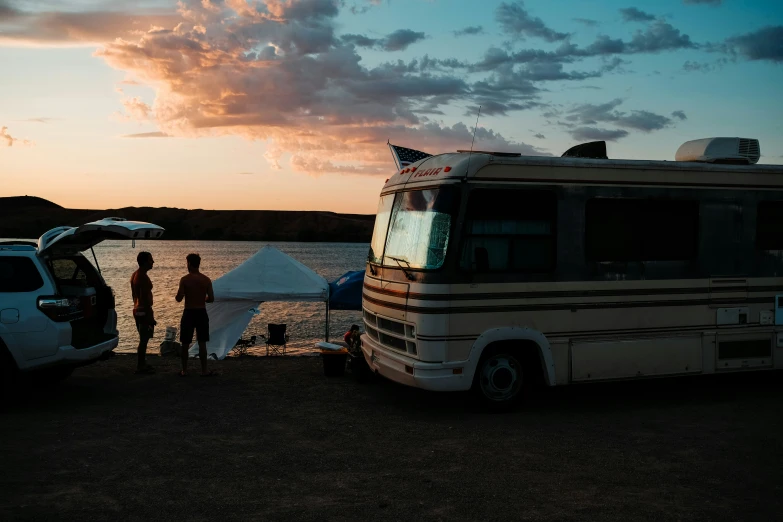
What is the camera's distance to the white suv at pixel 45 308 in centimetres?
932

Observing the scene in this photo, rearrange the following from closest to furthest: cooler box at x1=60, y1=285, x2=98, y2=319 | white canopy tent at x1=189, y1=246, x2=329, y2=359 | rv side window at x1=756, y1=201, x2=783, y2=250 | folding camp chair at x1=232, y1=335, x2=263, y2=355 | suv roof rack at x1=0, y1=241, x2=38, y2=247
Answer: suv roof rack at x1=0, y1=241, x2=38, y2=247
rv side window at x1=756, y1=201, x2=783, y2=250
cooler box at x1=60, y1=285, x2=98, y2=319
white canopy tent at x1=189, y1=246, x2=329, y2=359
folding camp chair at x1=232, y1=335, x2=263, y2=355

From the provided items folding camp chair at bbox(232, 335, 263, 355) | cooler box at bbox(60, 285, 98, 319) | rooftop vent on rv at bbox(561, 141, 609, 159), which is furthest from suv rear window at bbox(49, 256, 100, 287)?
folding camp chair at bbox(232, 335, 263, 355)

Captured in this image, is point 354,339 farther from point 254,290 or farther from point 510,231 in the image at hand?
point 254,290

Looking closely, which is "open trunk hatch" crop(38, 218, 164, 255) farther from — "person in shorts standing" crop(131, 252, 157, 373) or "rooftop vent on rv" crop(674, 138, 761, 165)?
"rooftop vent on rv" crop(674, 138, 761, 165)

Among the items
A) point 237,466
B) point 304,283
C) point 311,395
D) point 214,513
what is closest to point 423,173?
point 311,395

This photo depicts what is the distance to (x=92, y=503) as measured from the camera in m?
6.05

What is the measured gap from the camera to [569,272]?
30.7ft

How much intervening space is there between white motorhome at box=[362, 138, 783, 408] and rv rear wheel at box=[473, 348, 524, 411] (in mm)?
18

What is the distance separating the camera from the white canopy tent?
17062 millimetres

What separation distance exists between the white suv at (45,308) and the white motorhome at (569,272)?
4.02 metres

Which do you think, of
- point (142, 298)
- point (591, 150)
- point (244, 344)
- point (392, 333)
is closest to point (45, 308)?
point (142, 298)

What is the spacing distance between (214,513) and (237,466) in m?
1.32

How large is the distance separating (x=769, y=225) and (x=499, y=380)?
4691 millimetres

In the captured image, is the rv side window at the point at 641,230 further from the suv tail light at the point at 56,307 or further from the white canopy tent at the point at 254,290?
the white canopy tent at the point at 254,290
